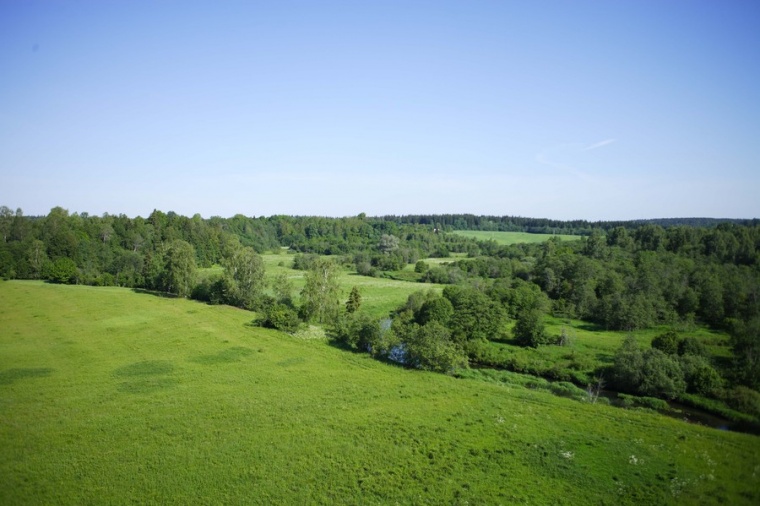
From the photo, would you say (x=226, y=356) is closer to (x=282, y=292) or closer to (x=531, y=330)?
(x=282, y=292)

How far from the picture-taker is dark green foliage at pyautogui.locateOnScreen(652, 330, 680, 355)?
43.6 m

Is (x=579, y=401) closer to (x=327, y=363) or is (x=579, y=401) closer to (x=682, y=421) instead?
(x=682, y=421)

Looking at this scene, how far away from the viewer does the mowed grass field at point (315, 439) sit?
916 inches


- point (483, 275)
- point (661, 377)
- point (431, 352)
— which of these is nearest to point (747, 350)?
point (661, 377)

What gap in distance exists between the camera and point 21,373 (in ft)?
134

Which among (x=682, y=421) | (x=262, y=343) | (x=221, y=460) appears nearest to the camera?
(x=221, y=460)

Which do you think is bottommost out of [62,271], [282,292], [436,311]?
[436,311]

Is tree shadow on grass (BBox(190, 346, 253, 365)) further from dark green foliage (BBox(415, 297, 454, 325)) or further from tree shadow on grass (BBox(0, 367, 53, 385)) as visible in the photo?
dark green foliage (BBox(415, 297, 454, 325))

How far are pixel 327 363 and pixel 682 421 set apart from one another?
35495mm

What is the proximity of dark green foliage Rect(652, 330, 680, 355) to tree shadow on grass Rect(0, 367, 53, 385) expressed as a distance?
66755mm

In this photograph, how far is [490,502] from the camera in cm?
2266

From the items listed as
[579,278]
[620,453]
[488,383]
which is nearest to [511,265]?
[579,278]

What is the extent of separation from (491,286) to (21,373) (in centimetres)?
7418

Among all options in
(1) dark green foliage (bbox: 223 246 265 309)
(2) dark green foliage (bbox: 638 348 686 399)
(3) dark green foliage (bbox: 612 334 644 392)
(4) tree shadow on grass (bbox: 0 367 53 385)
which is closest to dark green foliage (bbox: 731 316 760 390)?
(2) dark green foliage (bbox: 638 348 686 399)
